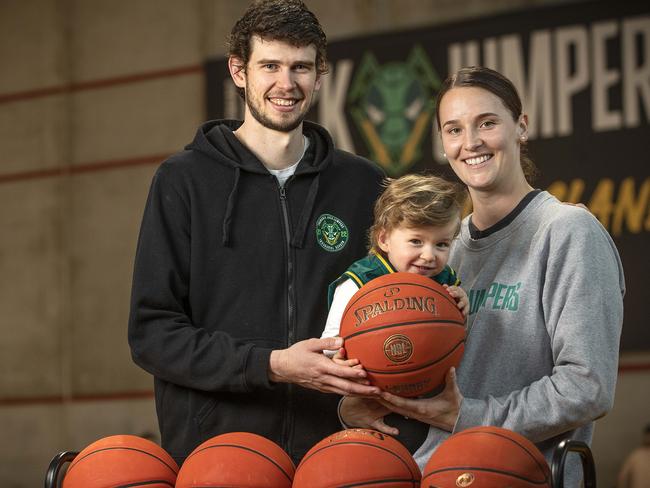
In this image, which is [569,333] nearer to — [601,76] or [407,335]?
[407,335]

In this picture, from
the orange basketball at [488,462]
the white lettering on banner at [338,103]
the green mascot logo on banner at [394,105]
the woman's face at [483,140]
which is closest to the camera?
the orange basketball at [488,462]

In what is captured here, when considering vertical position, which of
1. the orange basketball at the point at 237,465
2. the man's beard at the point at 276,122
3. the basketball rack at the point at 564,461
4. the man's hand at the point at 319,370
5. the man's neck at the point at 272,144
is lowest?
the orange basketball at the point at 237,465

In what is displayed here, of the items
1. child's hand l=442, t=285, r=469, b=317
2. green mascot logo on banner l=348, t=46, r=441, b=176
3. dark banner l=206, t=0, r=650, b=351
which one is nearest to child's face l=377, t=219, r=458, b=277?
child's hand l=442, t=285, r=469, b=317

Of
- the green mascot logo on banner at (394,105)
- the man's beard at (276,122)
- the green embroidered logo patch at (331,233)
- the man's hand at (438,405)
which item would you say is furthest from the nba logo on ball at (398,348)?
the green mascot logo on banner at (394,105)

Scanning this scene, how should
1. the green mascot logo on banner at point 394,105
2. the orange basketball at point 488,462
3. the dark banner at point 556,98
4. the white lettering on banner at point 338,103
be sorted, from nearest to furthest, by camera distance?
the orange basketball at point 488,462 → the dark banner at point 556,98 → the green mascot logo on banner at point 394,105 → the white lettering on banner at point 338,103

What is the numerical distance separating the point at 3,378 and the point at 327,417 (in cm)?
660

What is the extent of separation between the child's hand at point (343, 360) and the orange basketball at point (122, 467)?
1.66ft

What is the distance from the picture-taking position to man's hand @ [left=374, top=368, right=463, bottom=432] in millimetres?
2402

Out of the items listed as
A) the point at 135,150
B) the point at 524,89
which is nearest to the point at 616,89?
the point at 524,89

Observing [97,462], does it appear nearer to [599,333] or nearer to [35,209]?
[599,333]

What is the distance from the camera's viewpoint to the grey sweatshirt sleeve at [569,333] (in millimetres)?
2275

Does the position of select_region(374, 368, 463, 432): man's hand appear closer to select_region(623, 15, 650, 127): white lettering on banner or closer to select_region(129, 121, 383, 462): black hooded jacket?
select_region(129, 121, 383, 462): black hooded jacket

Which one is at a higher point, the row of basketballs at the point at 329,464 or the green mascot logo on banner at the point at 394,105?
the green mascot logo on banner at the point at 394,105

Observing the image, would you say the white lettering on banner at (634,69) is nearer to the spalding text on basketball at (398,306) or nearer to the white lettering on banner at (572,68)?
the white lettering on banner at (572,68)
